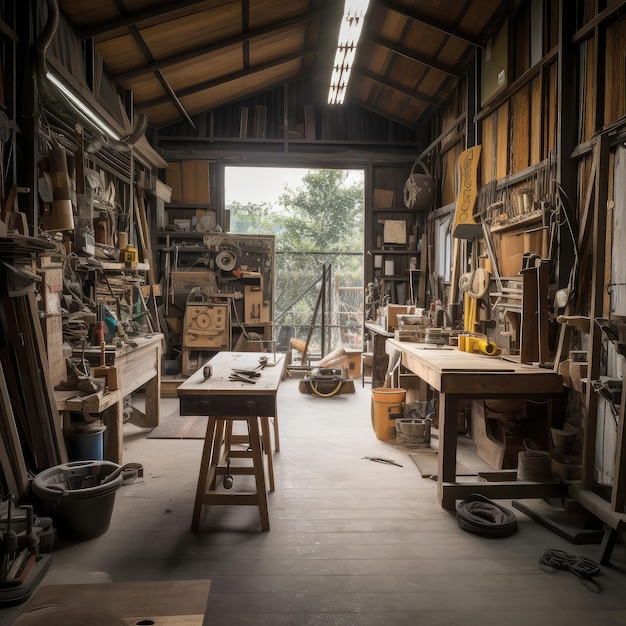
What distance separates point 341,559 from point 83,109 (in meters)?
4.81

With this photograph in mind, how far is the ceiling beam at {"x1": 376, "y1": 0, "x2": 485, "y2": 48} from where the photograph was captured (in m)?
6.28

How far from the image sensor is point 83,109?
5.34 metres

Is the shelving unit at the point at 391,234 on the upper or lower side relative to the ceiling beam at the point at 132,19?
lower

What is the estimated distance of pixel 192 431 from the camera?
5.80 meters

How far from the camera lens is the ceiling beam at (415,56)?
7116 millimetres

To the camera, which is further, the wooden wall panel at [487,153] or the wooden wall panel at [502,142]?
the wooden wall panel at [487,153]

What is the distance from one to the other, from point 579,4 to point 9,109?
14.8 ft

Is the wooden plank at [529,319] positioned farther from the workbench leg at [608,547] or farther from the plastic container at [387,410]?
the plastic container at [387,410]

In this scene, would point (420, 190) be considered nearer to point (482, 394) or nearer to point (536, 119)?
point (536, 119)

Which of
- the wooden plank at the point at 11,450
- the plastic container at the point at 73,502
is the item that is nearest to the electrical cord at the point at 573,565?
the plastic container at the point at 73,502

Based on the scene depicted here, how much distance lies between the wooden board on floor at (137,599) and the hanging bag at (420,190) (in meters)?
7.58

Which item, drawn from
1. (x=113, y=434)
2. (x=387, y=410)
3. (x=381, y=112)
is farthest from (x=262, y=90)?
(x=113, y=434)

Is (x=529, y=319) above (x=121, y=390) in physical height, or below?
above

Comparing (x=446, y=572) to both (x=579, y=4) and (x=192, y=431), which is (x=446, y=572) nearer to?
(x=192, y=431)
